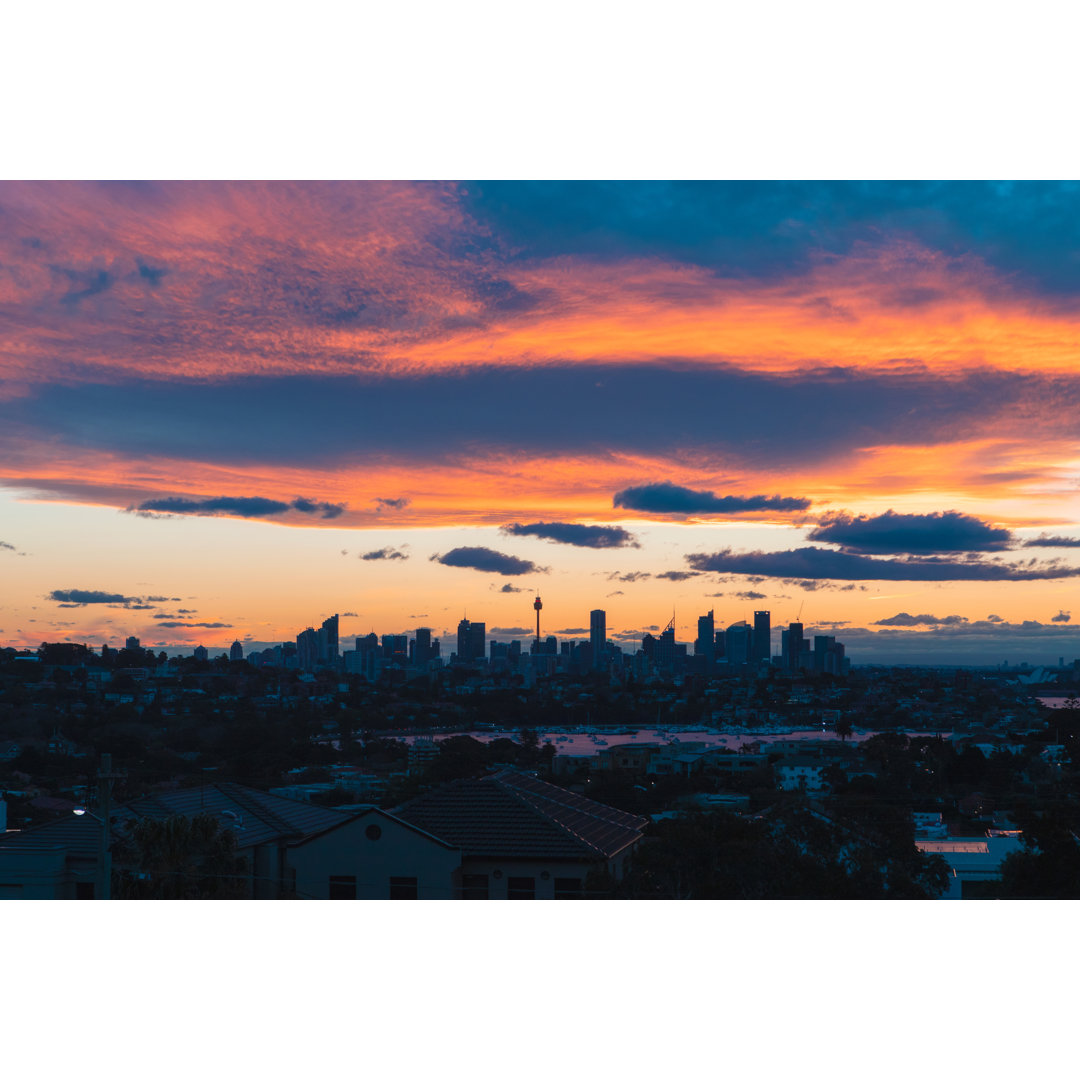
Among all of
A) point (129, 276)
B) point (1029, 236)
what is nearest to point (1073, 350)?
point (1029, 236)

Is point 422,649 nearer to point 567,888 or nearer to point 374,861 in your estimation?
point 374,861

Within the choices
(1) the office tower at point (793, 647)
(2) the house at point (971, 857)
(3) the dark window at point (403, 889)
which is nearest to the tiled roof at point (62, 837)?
(3) the dark window at point (403, 889)

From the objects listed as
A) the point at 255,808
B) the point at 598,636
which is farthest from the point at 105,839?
the point at 598,636

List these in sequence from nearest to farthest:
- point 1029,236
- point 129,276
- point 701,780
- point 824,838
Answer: point 824,838, point 1029,236, point 129,276, point 701,780

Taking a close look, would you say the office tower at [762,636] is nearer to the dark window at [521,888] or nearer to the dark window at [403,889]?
the dark window at [521,888]

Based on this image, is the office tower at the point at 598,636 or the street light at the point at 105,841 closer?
the street light at the point at 105,841

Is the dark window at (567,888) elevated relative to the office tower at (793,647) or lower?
lower

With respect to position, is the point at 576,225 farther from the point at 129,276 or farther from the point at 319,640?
the point at 319,640
